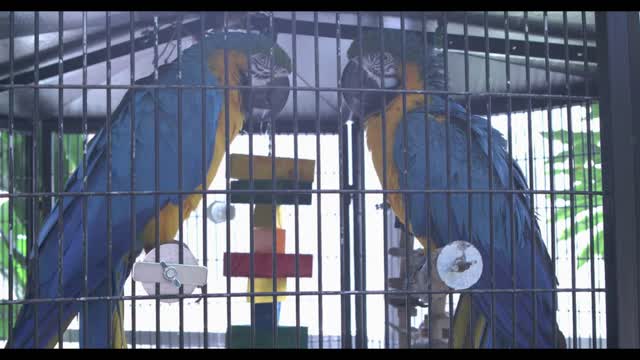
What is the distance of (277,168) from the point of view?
2150 millimetres

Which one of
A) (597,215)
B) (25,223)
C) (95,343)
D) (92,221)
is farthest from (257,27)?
(25,223)

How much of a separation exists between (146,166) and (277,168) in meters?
0.39

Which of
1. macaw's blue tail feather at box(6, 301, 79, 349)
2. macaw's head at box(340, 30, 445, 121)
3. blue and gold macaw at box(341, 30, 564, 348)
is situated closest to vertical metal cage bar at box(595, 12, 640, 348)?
blue and gold macaw at box(341, 30, 564, 348)

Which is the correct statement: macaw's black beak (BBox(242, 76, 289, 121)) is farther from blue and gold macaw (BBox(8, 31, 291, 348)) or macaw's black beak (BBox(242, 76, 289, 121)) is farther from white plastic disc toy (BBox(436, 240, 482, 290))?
white plastic disc toy (BBox(436, 240, 482, 290))

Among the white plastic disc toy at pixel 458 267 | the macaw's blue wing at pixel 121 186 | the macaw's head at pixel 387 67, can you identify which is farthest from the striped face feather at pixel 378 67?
the white plastic disc toy at pixel 458 267

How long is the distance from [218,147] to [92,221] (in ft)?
1.40

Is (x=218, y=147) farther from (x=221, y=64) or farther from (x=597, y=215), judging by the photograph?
(x=597, y=215)

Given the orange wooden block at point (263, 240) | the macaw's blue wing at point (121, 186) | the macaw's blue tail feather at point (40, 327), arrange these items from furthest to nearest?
the orange wooden block at point (263, 240)
the macaw's blue wing at point (121, 186)
the macaw's blue tail feather at point (40, 327)

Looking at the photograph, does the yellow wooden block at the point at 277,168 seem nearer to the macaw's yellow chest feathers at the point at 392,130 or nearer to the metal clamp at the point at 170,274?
the macaw's yellow chest feathers at the point at 392,130

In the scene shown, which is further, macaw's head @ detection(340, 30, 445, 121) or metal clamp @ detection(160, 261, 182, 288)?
macaw's head @ detection(340, 30, 445, 121)

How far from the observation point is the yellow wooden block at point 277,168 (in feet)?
7.03

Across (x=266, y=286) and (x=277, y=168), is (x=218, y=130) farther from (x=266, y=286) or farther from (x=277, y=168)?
(x=266, y=286)

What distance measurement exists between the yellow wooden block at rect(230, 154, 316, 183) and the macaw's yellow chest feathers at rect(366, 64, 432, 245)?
0.25m

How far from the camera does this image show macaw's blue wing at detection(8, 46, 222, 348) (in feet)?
6.88
